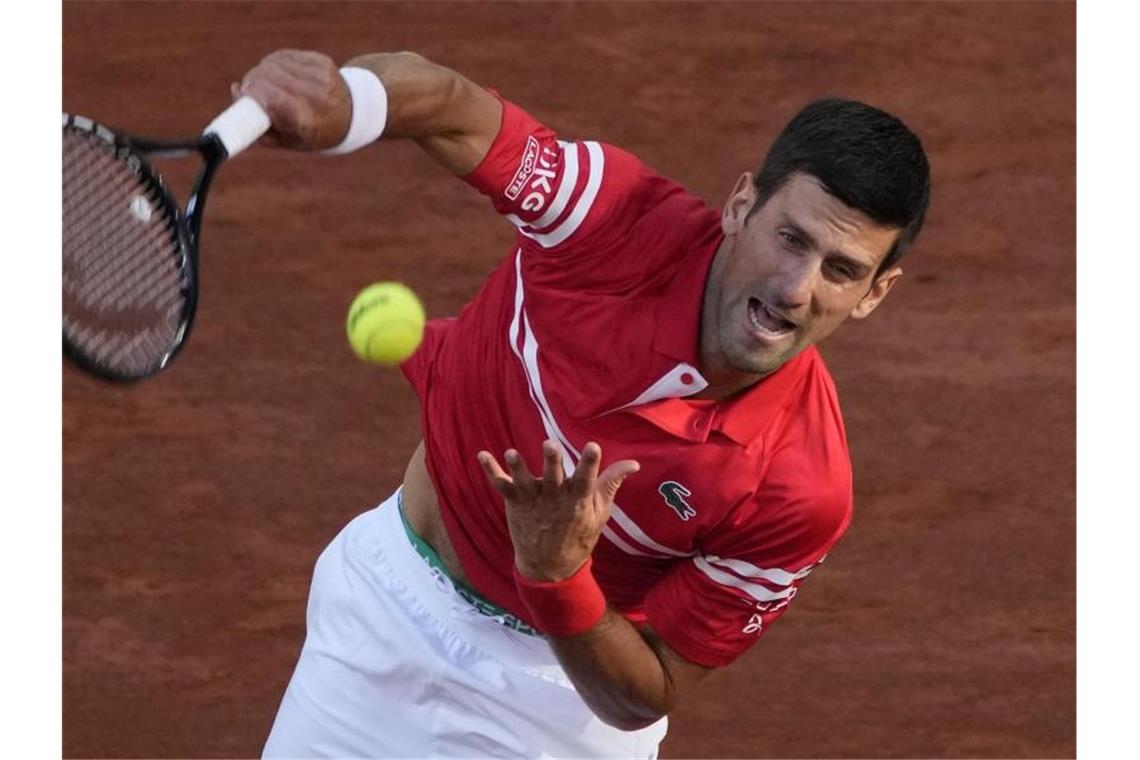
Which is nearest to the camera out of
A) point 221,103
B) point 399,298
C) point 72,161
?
point 72,161

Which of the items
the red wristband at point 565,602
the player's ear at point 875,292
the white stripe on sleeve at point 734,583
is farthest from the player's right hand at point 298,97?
the white stripe on sleeve at point 734,583

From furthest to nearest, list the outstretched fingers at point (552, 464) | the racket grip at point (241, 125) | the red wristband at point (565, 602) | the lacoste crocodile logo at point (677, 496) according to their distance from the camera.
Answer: the lacoste crocodile logo at point (677, 496), the red wristband at point (565, 602), the outstretched fingers at point (552, 464), the racket grip at point (241, 125)

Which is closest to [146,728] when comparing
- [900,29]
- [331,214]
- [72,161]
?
[331,214]

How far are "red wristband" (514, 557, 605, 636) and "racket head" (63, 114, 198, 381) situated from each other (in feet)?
2.91

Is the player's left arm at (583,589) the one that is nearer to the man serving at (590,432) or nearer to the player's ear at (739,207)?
the man serving at (590,432)

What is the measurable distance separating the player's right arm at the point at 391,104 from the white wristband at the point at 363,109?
2cm

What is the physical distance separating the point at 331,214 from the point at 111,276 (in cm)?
354

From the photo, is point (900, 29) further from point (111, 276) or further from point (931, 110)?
point (111, 276)

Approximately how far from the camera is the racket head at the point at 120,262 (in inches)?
157

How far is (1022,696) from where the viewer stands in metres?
6.98

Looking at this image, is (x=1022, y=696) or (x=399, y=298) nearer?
(x=399, y=298)

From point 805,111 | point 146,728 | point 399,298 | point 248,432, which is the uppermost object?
point 805,111

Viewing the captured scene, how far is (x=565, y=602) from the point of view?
4.45 meters

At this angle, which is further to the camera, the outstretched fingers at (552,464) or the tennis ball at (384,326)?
the tennis ball at (384,326)
